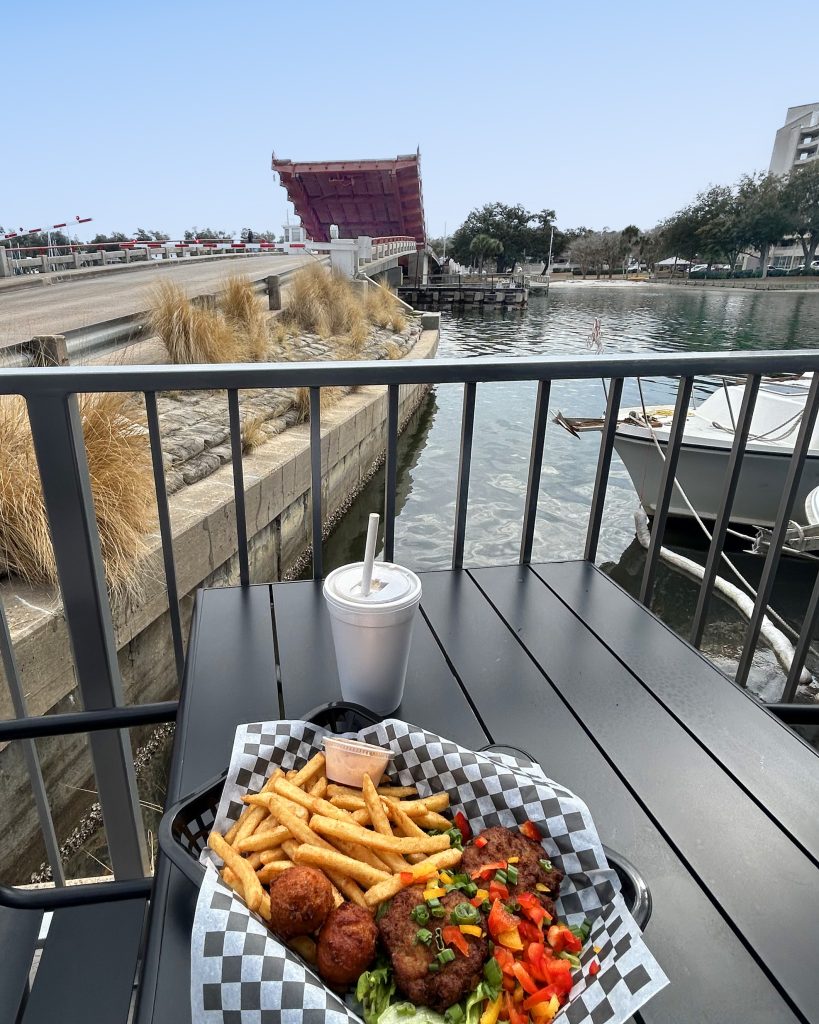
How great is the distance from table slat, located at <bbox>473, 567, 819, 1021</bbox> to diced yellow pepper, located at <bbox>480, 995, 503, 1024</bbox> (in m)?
0.35

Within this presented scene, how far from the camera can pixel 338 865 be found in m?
0.63

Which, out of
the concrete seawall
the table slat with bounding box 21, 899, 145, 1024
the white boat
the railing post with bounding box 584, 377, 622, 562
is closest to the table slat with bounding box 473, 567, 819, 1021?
the railing post with bounding box 584, 377, 622, 562

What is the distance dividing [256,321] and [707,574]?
7373 mm

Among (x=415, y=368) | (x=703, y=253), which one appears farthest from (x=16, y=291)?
(x=703, y=253)

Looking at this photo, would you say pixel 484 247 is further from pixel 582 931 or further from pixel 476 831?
pixel 582 931

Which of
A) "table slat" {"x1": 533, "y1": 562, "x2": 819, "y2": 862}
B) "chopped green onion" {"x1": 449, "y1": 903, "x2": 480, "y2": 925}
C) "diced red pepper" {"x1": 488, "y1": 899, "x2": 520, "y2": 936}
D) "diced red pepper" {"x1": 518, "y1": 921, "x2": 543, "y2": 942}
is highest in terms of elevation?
"chopped green onion" {"x1": 449, "y1": 903, "x2": 480, "y2": 925}

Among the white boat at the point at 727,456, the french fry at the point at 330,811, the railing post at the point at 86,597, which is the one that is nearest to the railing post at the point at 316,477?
the railing post at the point at 86,597

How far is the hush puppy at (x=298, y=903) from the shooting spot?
57cm

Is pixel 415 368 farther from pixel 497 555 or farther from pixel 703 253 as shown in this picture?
pixel 703 253

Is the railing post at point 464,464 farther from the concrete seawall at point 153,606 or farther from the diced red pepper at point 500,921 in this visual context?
the concrete seawall at point 153,606

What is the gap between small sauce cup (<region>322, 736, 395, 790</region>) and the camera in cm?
76

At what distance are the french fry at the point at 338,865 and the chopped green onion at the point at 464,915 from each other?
9 centimetres

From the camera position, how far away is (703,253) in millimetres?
64562

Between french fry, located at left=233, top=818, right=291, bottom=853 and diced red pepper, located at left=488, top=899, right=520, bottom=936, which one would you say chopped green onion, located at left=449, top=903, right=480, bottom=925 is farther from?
french fry, located at left=233, top=818, right=291, bottom=853
